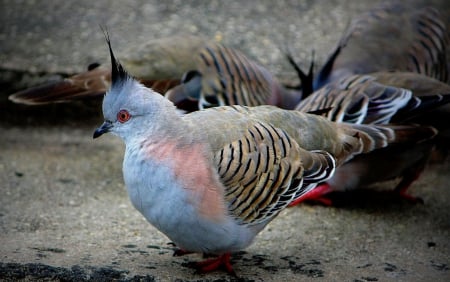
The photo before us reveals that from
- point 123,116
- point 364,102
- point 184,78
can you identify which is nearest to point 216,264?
point 123,116

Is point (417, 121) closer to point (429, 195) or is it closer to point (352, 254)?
point (429, 195)

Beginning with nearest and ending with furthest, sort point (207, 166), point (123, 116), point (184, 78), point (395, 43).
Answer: point (207, 166) < point (123, 116) < point (184, 78) < point (395, 43)

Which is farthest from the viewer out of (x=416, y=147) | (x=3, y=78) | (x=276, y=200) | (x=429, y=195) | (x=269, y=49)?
(x=269, y=49)

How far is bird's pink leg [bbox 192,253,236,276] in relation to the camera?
11.7 feet

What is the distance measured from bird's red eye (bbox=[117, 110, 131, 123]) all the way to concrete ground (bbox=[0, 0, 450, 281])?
68cm

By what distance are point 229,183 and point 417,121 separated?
1777mm

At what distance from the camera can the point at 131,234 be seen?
407 cm

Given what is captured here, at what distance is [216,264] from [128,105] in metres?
0.88

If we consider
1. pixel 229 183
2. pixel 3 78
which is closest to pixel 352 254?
pixel 229 183

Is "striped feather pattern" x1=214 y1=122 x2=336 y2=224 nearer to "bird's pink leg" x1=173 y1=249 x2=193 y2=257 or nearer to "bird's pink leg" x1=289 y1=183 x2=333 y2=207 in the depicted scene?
"bird's pink leg" x1=173 y1=249 x2=193 y2=257

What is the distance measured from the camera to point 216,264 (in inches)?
142

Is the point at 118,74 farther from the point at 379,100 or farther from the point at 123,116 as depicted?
the point at 379,100

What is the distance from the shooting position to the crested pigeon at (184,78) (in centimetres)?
494

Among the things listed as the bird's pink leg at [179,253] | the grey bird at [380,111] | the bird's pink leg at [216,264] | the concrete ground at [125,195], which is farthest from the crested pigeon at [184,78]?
the bird's pink leg at [216,264]
